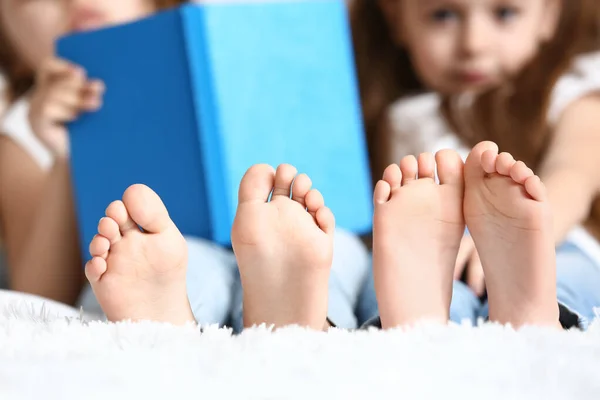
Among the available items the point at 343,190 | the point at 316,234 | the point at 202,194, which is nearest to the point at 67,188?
the point at 202,194

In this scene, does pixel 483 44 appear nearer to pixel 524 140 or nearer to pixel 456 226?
pixel 524 140

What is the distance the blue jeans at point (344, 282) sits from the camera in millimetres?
771

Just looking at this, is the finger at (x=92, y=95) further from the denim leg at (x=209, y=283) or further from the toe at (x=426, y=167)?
the toe at (x=426, y=167)

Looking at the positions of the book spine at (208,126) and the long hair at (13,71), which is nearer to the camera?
the book spine at (208,126)

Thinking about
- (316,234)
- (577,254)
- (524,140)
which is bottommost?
(577,254)

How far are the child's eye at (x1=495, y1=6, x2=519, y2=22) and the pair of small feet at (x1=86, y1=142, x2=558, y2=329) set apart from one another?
64 cm

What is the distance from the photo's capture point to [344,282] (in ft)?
2.87

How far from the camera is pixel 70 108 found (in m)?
1.10

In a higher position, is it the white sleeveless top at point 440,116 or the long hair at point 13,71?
the long hair at point 13,71

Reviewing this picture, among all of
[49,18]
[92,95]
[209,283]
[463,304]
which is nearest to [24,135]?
[49,18]

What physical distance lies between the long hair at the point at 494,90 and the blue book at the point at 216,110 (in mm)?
262

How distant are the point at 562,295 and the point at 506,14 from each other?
64 centimetres

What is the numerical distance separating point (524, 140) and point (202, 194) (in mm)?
584

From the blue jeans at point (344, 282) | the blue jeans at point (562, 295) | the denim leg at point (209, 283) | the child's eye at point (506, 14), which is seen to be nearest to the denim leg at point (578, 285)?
the blue jeans at point (562, 295)
